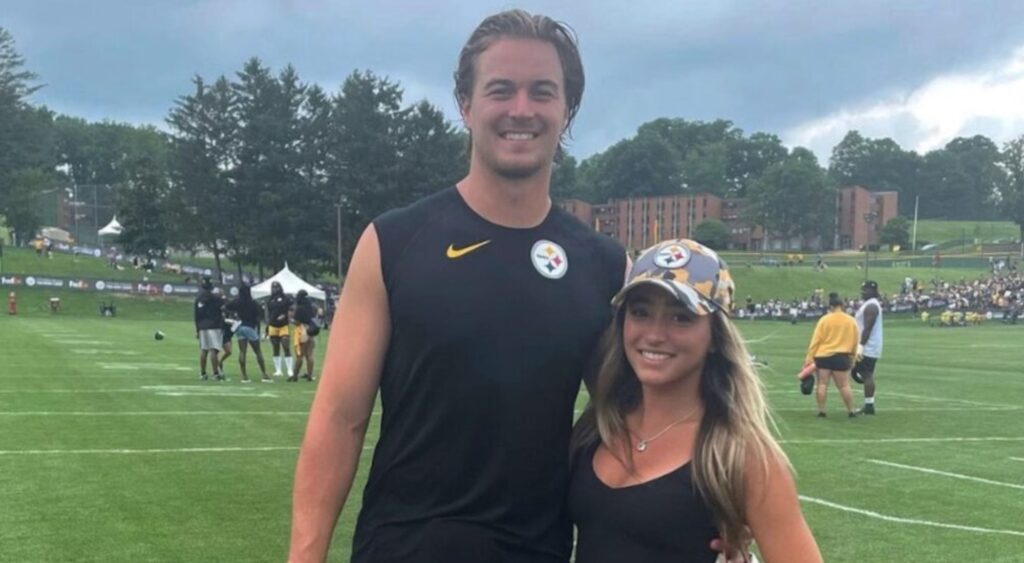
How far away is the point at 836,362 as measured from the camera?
1521 cm

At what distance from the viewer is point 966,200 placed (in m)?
161

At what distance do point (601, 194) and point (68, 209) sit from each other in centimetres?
6431

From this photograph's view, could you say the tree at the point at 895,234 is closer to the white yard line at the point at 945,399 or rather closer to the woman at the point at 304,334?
the white yard line at the point at 945,399

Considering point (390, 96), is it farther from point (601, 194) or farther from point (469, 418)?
point (469, 418)

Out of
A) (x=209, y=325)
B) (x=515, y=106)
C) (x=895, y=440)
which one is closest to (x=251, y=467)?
(x=895, y=440)

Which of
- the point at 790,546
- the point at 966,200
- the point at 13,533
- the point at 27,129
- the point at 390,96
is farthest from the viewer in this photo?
the point at 966,200

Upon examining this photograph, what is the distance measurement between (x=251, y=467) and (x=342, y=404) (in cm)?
814

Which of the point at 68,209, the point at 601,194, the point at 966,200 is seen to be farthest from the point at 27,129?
Answer: the point at 966,200

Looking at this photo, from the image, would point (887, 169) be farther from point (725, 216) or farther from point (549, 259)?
point (549, 259)

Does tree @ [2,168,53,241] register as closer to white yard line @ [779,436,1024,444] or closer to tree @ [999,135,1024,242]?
white yard line @ [779,436,1024,444]

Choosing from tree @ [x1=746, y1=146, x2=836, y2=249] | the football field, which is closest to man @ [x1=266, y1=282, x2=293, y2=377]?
the football field

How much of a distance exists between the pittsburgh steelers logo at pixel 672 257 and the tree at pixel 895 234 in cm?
11638

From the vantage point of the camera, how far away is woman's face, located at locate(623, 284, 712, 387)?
2.74 meters

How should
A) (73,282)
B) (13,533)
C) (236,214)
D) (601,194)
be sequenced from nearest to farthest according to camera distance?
(13,533)
(73,282)
(236,214)
(601,194)
